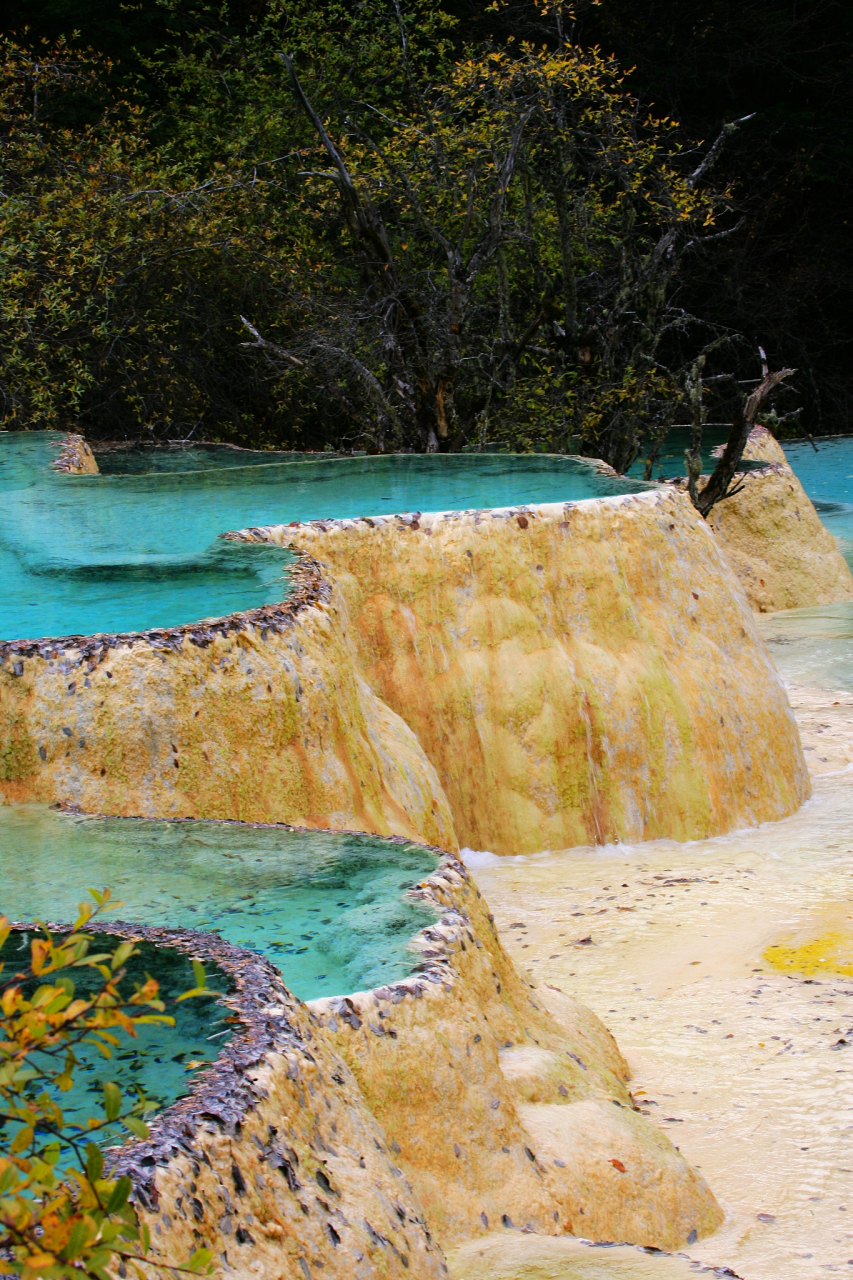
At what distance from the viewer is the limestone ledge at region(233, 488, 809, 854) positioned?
760 cm

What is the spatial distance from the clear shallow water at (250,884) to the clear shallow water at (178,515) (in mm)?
1374

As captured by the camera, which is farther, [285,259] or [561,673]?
[285,259]

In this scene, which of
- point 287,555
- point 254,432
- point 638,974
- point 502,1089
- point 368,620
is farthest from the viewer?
point 254,432

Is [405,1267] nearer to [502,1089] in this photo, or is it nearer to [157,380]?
[502,1089]

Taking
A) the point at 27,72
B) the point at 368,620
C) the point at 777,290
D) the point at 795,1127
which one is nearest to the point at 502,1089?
the point at 795,1127

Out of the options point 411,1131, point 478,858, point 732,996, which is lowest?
point 478,858

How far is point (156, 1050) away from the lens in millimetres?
2621

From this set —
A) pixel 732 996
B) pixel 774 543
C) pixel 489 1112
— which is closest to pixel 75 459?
pixel 732 996

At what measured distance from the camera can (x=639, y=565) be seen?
7.97 meters

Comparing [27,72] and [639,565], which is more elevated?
[27,72]

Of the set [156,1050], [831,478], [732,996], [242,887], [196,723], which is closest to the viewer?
[156,1050]

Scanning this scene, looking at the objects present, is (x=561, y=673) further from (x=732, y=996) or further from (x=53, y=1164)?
(x=53, y=1164)

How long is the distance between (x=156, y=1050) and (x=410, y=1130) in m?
0.97

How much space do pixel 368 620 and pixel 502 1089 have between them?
4140mm
